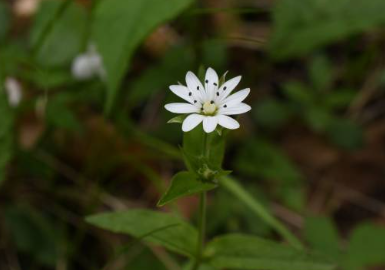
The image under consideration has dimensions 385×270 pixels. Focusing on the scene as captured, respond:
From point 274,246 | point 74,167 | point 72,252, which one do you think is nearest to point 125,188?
point 74,167

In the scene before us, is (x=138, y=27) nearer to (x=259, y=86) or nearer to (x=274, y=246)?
(x=274, y=246)

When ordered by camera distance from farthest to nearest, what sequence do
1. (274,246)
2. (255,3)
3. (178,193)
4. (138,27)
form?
1. (255,3)
2. (138,27)
3. (274,246)
4. (178,193)

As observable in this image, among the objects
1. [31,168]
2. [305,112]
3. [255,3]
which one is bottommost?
[31,168]

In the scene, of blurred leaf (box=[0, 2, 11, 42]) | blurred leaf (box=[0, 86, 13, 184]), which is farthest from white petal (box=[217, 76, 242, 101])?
blurred leaf (box=[0, 2, 11, 42])

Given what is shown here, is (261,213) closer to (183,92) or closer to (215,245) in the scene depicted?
(215,245)

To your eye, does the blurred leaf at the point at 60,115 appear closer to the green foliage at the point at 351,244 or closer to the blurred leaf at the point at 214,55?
the blurred leaf at the point at 214,55

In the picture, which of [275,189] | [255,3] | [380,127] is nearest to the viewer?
[275,189]

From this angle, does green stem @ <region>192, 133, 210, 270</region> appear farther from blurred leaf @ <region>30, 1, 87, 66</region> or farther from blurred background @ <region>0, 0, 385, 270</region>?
blurred leaf @ <region>30, 1, 87, 66</region>
